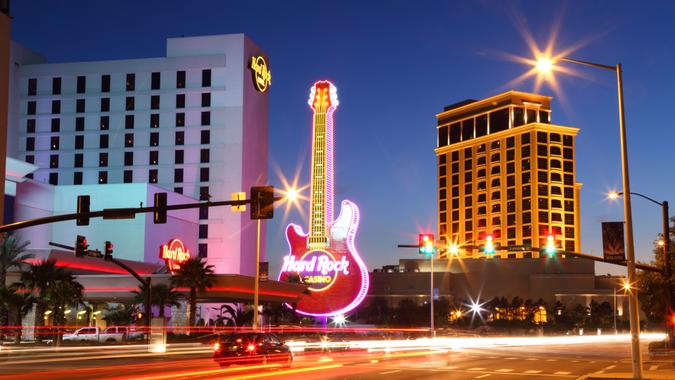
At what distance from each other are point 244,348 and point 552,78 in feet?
55.4

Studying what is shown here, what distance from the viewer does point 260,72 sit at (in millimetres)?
115500

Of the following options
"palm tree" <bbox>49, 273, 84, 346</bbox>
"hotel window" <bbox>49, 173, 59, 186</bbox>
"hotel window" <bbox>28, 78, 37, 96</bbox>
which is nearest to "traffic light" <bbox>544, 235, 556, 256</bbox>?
"palm tree" <bbox>49, 273, 84, 346</bbox>

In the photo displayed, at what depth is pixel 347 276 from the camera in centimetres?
9225

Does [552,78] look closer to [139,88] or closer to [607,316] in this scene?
[139,88]

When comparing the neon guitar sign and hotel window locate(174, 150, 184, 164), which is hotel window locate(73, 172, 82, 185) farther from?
the neon guitar sign

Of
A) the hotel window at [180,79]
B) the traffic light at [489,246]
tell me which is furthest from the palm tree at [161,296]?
the hotel window at [180,79]

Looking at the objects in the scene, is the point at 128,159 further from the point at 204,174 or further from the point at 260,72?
the point at 260,72

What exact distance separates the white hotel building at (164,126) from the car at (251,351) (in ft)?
241

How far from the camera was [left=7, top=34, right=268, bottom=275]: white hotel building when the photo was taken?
111688mm

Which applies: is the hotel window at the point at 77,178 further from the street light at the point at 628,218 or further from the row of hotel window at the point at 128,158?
the street light at the point at 628,218

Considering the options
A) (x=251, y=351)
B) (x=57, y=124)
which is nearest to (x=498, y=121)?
(x=57, y=124)

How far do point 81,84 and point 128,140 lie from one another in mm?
10349

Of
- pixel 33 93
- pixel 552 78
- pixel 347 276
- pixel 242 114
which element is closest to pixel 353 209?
pixel 347 276

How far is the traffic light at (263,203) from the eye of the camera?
1116 inches
